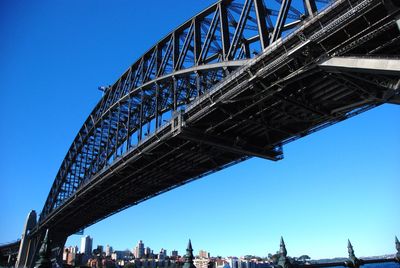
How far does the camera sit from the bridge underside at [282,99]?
55.7 ft

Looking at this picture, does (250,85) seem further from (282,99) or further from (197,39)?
(197,39)

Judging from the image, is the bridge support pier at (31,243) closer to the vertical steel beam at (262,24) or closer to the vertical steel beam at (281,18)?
the vertical steel beam at (262,24)

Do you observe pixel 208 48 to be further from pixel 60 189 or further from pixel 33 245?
pixel 33 245

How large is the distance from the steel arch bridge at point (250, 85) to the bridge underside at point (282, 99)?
63 mm

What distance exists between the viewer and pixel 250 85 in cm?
2239

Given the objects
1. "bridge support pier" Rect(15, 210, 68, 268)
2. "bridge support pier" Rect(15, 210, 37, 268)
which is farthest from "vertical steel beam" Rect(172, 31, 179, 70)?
"bridge support pier" Rect(15, 210, 37, 268)

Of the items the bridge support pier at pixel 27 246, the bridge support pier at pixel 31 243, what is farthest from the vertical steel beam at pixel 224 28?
the bridge support pier at pixel 27 246

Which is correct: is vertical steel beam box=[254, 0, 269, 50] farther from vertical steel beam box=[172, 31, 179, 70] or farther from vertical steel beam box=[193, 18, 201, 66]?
vertical steel beam box=[172, 31, 179, 70]

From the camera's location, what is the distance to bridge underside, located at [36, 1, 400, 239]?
55.7ft

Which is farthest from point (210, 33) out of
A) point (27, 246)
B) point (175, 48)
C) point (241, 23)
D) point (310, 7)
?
point (27, 246)

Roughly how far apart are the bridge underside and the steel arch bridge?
0.21ft

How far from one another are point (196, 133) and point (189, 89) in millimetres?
7039

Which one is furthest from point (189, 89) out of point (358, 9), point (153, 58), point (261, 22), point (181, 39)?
point (358, 9)

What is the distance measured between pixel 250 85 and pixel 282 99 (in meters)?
2.52
